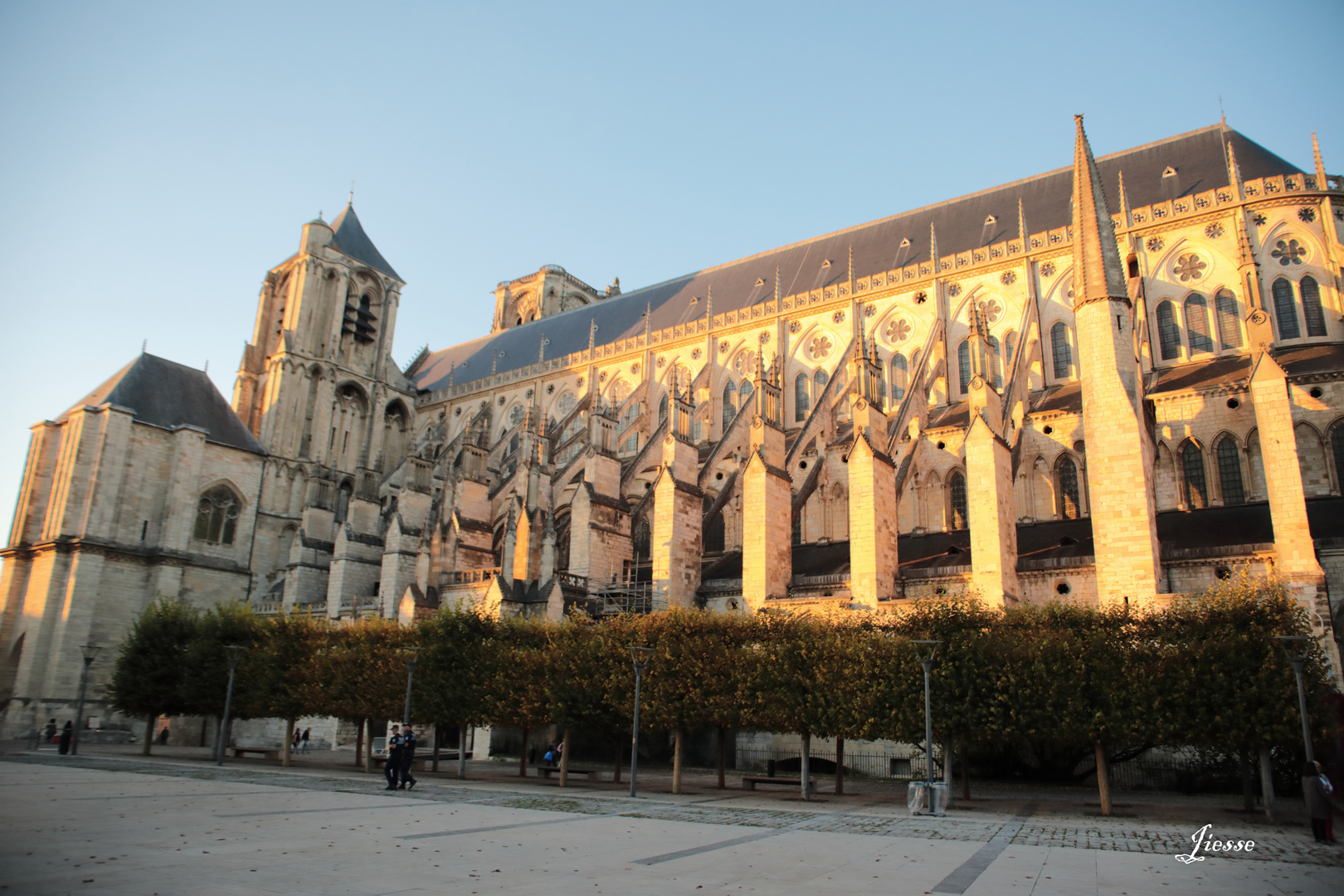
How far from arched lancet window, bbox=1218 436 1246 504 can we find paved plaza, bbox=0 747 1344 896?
996 centimetres

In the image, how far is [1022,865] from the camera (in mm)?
9820

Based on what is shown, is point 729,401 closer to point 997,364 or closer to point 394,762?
point 997,364

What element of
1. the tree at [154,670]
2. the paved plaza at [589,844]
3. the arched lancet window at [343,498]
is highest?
the arched lancet window at [343,498]

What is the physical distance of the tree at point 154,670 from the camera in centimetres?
2714

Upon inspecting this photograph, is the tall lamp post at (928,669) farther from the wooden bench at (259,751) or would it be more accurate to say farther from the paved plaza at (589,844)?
the wooden bench at (259,751)

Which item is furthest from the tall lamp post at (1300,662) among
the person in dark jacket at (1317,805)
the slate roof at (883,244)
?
the slate roof at (883,244)

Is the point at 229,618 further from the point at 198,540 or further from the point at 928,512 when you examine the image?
the point at 928,512

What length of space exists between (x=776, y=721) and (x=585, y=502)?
12.9m

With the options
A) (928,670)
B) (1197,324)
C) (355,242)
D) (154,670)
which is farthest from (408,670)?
(355,242)

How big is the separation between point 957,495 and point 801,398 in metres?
10.2

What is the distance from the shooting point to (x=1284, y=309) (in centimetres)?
2802

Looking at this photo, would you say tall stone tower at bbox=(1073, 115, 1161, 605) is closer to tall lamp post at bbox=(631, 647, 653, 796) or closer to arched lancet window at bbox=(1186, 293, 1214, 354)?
arched lancet window at bbox=(1186, 293, 1214, 354)

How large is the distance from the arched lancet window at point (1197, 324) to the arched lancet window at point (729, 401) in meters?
18.0

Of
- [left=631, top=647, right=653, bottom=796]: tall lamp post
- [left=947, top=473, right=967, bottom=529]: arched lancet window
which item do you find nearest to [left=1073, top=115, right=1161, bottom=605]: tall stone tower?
[left=947, top=473, right=967, bottom=529]: arched lancet window
